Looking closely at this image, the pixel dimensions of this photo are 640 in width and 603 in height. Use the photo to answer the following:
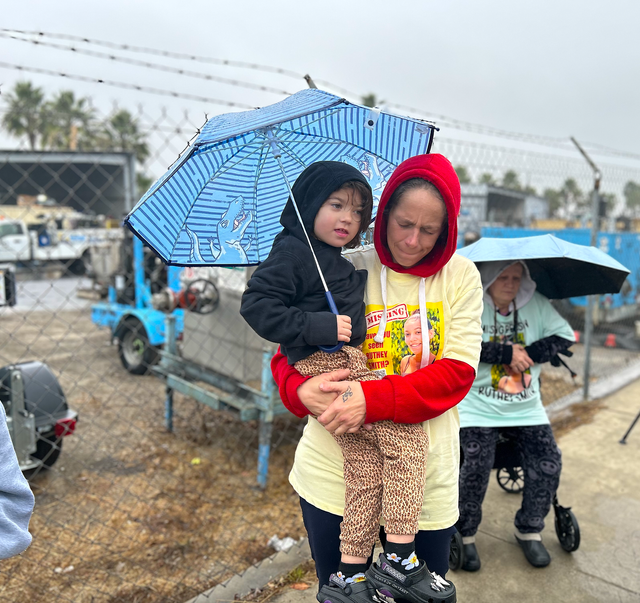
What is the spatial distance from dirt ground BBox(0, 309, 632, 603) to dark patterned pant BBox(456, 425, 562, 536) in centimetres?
120

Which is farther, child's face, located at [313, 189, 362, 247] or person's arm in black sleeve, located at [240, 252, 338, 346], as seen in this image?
child's face, located at [313, 189, 362, 247]

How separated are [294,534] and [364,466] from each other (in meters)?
2.19

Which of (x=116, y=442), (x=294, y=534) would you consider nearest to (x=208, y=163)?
(x=294, y=534)

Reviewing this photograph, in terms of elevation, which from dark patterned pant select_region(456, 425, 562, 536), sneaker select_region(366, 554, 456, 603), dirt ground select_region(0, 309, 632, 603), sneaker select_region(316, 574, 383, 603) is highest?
sneaker select_region(366, 554, 456, 603)

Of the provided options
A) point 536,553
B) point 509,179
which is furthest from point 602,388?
point 536,553

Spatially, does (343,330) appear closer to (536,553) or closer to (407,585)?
(407,585)

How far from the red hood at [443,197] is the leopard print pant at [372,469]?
0.31 metres

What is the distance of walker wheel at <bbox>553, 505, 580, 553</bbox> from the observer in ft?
9.52

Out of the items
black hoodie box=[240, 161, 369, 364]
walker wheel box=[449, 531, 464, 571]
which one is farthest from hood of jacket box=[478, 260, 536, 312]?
black hoodie box=[240, 161, 369, 364]

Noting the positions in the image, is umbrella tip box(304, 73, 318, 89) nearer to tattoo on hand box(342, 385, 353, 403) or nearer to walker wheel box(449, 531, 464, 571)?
tattoo on hand box(342, 385, 353, 403)

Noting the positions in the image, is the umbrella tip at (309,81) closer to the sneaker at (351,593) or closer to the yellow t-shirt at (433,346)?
the yellow t-shirt at (433,346)

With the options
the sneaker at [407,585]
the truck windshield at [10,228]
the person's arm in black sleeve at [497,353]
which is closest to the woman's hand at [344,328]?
the sneaker at [407,585]

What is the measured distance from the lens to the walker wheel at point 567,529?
2.90 m

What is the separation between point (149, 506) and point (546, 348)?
2.86 m
